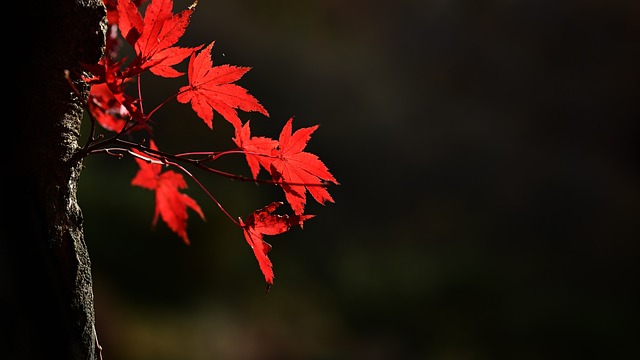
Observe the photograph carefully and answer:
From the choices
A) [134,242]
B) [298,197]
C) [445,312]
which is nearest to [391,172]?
[445,312]

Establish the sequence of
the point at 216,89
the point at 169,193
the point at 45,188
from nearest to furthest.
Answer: the point at 45,188
the point at 216,89
the point at 169,193

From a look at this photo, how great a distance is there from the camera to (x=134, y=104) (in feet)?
1.85

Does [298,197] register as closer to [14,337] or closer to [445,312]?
[14,337]

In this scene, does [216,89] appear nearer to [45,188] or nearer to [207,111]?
[207,111]

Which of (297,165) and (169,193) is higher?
(297,165)

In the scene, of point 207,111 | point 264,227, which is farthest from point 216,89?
point 264,227

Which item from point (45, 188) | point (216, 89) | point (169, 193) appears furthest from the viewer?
point (169, 193)

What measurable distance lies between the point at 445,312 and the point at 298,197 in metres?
2.51

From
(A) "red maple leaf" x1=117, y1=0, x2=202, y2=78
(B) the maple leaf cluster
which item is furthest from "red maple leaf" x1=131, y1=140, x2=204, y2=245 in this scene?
(A) "red maple leaf" x1=117, y1=0, x2=202, y2=78

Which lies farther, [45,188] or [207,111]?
[207,111]

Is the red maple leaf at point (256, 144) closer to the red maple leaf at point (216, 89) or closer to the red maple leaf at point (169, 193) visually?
the red maple leaf at point (216, 89)

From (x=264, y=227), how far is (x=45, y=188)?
0.73 ft

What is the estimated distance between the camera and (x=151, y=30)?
565 mm

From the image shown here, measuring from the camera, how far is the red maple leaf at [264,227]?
0.63 m
